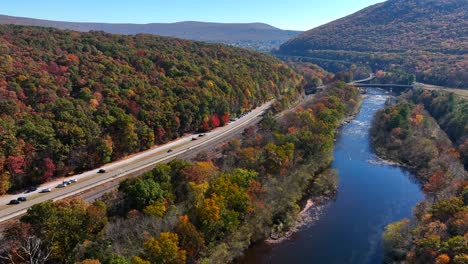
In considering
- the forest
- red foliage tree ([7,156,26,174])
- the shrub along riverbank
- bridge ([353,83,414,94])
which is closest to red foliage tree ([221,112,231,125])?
the forest

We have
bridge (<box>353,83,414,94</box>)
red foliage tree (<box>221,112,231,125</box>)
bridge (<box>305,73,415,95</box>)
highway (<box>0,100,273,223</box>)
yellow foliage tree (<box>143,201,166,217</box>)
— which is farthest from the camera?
bridge (<box>353,83,414,94</box>)

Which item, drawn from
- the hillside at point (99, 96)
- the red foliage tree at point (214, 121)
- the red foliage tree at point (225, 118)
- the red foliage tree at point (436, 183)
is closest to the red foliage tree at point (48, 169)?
the hillside at point (99, 96)

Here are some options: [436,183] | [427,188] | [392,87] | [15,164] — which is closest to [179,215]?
[15,164]

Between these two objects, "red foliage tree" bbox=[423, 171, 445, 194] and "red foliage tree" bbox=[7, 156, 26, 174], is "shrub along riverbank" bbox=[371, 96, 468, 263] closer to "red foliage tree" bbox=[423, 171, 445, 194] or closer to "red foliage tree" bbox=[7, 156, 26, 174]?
"red foliage tree" bbox=[423, 171, 445, 194]

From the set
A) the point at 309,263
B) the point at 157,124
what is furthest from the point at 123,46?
the point at 309,263

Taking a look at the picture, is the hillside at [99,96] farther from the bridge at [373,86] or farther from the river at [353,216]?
the river at [353,216]
